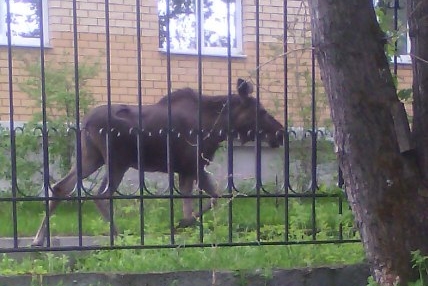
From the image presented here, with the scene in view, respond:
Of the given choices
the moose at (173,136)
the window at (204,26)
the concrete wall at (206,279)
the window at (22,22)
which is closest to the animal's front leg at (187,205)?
the moose at (173,136)

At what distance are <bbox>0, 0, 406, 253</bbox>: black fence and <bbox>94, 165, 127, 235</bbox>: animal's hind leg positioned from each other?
0.01m

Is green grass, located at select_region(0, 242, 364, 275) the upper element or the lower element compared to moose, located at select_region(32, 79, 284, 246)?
lower

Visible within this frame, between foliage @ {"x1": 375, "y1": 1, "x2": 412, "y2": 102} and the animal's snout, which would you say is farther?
the animal's snout

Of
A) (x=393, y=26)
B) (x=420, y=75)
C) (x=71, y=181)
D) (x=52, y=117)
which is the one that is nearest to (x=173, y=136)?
(x=71, y=181)

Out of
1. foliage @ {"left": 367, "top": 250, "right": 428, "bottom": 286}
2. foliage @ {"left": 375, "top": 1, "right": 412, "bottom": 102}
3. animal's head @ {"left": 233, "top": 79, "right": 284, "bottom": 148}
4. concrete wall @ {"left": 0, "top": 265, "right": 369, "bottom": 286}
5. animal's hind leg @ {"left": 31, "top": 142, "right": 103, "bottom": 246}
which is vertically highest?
foliage @ {"left": 375, "top": 1, "right": 412, "bottom": 102}

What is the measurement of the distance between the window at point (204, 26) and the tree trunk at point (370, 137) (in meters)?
4.72

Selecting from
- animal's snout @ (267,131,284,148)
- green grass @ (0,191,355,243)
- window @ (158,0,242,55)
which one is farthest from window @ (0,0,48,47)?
animal's snout @ (267,131,284,148)

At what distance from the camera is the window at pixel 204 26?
8094mm

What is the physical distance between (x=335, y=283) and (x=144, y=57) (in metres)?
5.63

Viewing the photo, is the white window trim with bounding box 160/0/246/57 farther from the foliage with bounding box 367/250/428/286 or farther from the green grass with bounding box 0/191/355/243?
the foliage with bounding box 367/250/428/286

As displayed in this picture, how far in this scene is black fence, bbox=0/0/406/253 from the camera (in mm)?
3848

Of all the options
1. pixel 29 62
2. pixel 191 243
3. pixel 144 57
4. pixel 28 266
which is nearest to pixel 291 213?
pixel 191 243

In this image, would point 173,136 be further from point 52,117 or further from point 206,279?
point 52,117

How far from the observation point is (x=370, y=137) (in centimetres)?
301
